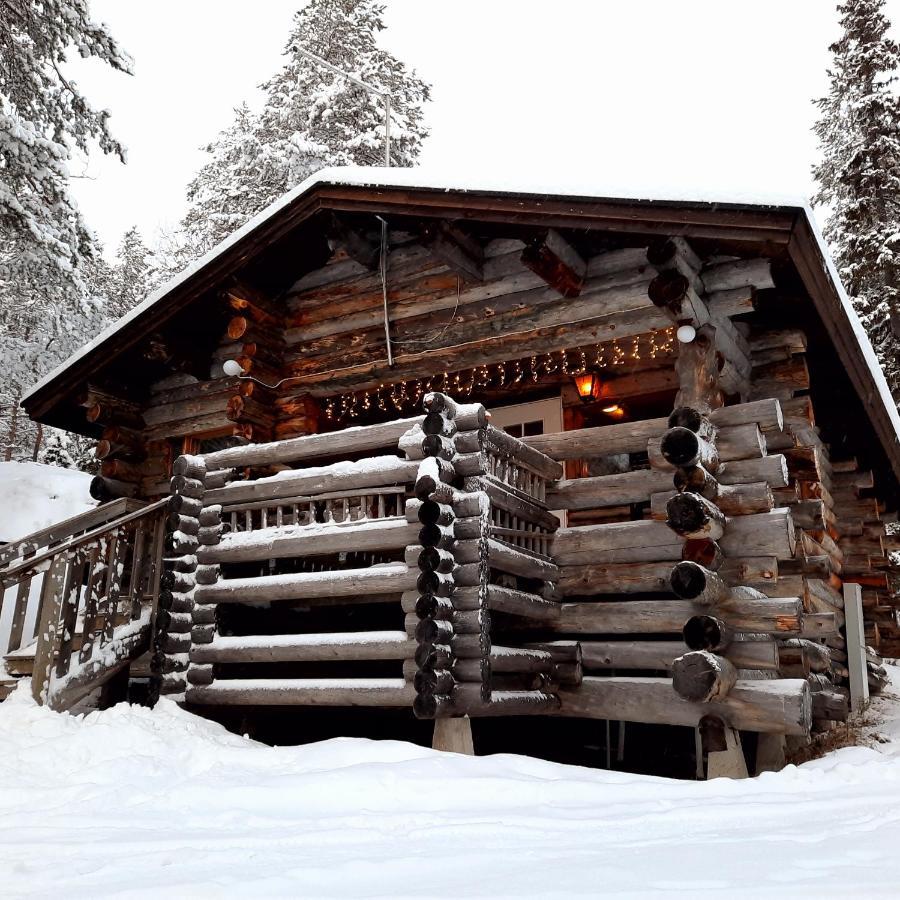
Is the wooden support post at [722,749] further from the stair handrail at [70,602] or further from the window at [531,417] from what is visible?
the stair handrail at [70,602]

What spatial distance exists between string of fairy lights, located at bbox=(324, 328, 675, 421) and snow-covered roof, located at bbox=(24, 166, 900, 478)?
164cm

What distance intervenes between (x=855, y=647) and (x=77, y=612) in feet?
34.9

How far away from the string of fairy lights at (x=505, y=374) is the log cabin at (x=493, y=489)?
5 cm

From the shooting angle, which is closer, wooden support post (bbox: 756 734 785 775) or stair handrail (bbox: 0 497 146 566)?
wooden support post (bbox: 756 734 785 775)

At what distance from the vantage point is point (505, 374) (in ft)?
33.9

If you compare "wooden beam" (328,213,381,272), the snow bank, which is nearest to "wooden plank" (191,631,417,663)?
"wooden beam" (328,213,381,272)

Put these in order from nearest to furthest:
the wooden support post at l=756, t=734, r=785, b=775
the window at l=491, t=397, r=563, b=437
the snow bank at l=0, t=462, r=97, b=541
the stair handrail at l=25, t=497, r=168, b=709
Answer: the stair handrail at l=25, t=497, r=168, b=709 → the wooden support post at l=756, t=734, r=785, b=775 → the window at l=491, t=397, r=563, b=437 → the snow bank at l=0, t=462, r=97, b=541

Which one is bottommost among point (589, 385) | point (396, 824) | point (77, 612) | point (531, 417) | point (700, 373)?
point (396, 824)

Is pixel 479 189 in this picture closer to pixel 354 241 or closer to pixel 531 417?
pixel 354 241

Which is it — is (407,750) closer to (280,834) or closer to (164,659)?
(280,834)

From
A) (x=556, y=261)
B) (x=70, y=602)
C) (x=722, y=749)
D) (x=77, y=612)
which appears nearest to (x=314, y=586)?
(x=70, y=602)

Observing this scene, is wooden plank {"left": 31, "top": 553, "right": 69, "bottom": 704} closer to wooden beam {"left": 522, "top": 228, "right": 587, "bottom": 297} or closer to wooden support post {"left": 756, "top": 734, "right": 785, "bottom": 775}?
wooden beam {"left": 522, "top": 228, "right": 587, "bottom": 297}

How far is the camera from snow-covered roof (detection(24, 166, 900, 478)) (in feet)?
24.0

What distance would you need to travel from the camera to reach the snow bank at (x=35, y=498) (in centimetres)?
1969
